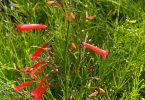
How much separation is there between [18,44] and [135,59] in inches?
38.5

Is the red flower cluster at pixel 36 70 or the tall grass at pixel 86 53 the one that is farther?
the tall grass at pixel 86 53

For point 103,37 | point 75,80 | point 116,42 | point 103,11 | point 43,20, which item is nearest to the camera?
point 75,80

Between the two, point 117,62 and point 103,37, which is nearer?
point 117,62

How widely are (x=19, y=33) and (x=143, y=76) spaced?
1.18 meters

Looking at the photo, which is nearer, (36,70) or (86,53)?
(36,70)

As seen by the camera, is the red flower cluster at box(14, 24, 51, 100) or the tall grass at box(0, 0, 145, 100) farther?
the tall grass at box(0, 0, 145, 100)

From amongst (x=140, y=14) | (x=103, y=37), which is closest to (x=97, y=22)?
(x=103, y=37)

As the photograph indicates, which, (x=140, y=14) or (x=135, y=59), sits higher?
(x=140, y=14)

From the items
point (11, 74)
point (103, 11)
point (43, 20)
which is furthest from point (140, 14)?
point (11, 74)

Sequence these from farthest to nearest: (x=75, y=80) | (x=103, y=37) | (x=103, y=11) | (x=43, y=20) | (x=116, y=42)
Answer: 1. (x=43, y=20)
2. (x=103, y=11)
3. (x=103, y=37)
4. (x=116, y=42)
5. (x=75, y=80)

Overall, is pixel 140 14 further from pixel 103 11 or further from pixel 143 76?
pixel 143 76

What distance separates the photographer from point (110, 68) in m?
3.13

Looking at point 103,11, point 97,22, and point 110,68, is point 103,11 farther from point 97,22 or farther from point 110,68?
point 110,68

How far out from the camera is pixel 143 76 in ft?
10.2
